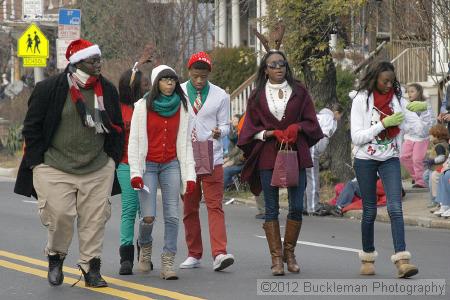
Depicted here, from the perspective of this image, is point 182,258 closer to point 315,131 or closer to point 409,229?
point 315,131

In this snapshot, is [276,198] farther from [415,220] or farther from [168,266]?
[415,220]

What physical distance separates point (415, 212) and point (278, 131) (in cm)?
667

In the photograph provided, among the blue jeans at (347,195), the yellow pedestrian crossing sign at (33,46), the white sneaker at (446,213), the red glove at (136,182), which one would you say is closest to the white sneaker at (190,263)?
the red glove at (136,182)

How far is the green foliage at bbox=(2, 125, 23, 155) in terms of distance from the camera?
32.1m

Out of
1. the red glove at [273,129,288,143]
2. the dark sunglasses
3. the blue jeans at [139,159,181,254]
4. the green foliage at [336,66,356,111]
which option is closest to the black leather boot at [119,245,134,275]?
the blue jeans at [139,159,181,254]

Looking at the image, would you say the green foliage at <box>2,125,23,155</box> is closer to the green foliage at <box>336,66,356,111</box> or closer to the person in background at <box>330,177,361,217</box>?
the green foliage at <box>336,66,356,111</box>

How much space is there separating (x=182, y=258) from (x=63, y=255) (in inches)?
88.2

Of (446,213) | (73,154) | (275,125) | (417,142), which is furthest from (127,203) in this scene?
(417,142)

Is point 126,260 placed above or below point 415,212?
above

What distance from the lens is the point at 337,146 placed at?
2009 cm

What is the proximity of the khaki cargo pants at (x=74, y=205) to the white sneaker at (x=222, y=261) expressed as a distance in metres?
1.25

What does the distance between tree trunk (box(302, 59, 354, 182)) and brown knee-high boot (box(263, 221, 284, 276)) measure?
377 inches

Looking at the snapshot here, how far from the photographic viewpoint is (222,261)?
1040 centimetres

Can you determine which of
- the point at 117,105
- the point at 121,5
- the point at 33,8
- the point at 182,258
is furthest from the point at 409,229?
the point at 33,8
